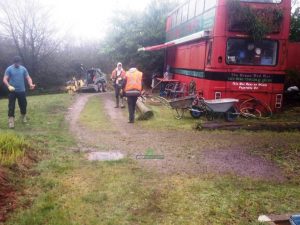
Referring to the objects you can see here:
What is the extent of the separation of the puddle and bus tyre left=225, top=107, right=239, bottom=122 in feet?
16.6

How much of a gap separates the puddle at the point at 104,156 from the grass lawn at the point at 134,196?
11.3 inches

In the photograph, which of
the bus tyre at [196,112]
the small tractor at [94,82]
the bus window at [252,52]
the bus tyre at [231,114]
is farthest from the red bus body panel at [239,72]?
the small tractor at [94,82]

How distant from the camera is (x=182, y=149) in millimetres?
8984

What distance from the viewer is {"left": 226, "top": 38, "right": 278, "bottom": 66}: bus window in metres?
13.4

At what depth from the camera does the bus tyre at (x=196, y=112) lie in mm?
13062

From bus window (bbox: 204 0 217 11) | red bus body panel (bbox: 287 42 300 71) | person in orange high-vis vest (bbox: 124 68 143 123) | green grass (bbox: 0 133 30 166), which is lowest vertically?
green grass (bbox: 0 133 30 166)

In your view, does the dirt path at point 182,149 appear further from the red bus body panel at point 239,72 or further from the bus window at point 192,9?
the bus window at point 192,9

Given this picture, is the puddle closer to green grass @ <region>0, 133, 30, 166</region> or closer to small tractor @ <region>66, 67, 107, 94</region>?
green grass @ <region>0, 133, 30, 166</region>

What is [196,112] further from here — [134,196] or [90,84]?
[90,84]

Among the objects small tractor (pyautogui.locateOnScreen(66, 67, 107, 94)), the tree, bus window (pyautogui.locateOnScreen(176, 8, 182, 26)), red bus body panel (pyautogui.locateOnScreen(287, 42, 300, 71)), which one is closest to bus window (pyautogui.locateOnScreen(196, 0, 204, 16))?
bus window (pyautogui.locateOnScreen(176, 8, 182, 26))

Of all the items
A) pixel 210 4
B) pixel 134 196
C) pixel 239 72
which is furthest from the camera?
pixel 210 4

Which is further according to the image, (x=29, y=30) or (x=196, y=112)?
(x=29, y=30)

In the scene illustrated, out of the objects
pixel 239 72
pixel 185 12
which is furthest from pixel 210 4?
pixel 185 12

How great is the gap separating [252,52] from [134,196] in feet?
29.2
